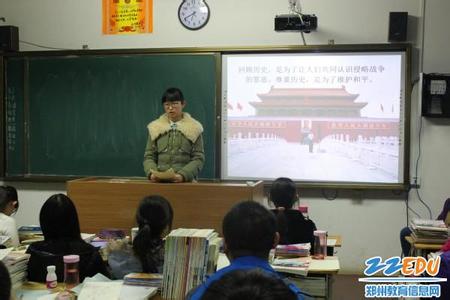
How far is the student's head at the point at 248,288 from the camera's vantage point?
2.78 ft

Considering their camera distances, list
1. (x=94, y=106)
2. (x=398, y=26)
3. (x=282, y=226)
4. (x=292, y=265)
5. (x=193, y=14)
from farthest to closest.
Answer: (x=94, y=106), (x=193, y=14), (x=398, y=26), (x=282, y=226), (x=292, y=265)

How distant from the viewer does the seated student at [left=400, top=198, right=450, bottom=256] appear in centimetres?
452

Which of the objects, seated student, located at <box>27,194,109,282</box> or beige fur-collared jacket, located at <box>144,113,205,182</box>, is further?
beige fur-collared jacket, located at <box>144,113,205,182</box>

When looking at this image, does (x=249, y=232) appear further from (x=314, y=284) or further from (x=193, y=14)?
(x=193, y=14)

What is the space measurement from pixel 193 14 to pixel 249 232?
384 centimetres

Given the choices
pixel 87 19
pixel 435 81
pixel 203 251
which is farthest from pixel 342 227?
pixel 87 19

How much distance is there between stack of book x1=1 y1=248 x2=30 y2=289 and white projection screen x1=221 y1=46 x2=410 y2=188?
2958 millimetres

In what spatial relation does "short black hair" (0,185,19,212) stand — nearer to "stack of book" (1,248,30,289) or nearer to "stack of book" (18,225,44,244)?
"stack of book" (18,225,44,244)

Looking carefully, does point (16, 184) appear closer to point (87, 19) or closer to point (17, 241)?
point (87, 19)

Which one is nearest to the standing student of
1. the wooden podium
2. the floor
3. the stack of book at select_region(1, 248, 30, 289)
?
the wooden podium

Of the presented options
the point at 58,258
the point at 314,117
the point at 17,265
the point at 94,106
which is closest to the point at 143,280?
the point at 58,258

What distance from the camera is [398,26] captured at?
15.9ft

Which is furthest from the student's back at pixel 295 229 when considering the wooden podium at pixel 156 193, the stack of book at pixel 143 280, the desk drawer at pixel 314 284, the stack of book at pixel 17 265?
the stack of book at pixel 17 265

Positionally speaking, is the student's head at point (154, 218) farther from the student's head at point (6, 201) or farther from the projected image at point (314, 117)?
the projected image at point (314, 117)
